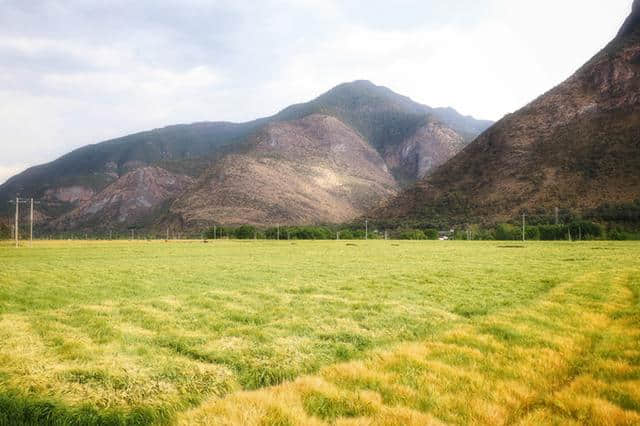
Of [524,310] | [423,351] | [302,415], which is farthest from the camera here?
[524,310]

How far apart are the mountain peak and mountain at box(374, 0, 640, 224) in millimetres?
408

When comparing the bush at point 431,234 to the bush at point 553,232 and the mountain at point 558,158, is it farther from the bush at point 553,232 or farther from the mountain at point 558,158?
the bush at point 553,232

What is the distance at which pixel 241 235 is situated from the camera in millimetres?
139625

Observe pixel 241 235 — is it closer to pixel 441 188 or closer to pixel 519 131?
pixel 441 188

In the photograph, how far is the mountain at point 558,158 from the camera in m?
104

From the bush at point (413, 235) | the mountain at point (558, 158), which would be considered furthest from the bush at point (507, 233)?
the bush at point (413, 235)

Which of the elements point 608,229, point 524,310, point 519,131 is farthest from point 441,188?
point 524,310

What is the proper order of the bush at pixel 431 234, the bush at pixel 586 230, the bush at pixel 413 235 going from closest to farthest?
1. the bush at pixel 586 230
2. the bush at pixel 431 234
3. the bush at pixel 413 235

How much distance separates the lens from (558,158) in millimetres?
116188

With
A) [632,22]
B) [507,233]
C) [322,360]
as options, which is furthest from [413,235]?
[632,22]

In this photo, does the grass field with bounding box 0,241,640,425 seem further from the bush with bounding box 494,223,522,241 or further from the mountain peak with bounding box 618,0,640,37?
the mountain peak with bounding box 618,0,640,37

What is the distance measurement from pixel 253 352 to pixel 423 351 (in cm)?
292

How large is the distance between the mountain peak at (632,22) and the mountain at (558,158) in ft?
1.34

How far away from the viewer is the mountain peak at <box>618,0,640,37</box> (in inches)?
5950
